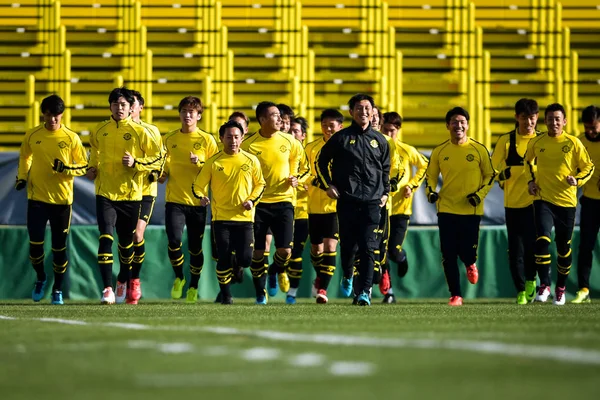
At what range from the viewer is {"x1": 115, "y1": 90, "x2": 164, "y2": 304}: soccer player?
13617mm

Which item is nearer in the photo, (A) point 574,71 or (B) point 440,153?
(B) point 440,153

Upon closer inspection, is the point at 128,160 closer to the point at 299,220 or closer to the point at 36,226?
the point at 36,226

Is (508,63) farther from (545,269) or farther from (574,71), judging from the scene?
(545,269)

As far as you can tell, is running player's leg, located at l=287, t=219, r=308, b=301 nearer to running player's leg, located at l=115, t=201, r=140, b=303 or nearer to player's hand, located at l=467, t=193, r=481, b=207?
running player's leg, located at l=115, t=201, r=140, b=303

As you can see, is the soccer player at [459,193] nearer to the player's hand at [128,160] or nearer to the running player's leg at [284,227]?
the running player's leg at [284,227]

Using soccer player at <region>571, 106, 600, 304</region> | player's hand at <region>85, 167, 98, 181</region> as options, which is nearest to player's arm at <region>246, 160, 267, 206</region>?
player's hand at <region>85, 167, 98, 181</region>

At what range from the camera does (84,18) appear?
22.0 metres

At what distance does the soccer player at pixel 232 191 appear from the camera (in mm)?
13219

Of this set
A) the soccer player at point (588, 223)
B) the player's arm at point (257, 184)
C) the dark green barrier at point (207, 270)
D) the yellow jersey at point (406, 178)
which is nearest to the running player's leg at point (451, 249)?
the yellow jersey at point (406, 178)

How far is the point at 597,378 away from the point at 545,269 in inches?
371

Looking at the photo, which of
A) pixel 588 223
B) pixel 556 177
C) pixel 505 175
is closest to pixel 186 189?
pixel 505 175

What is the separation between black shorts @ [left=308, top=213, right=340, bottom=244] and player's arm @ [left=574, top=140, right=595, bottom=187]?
9.04ft

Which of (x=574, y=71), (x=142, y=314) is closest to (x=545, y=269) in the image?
(x=142, y=314)

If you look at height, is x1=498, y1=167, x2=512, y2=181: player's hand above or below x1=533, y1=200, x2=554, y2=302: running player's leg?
above
